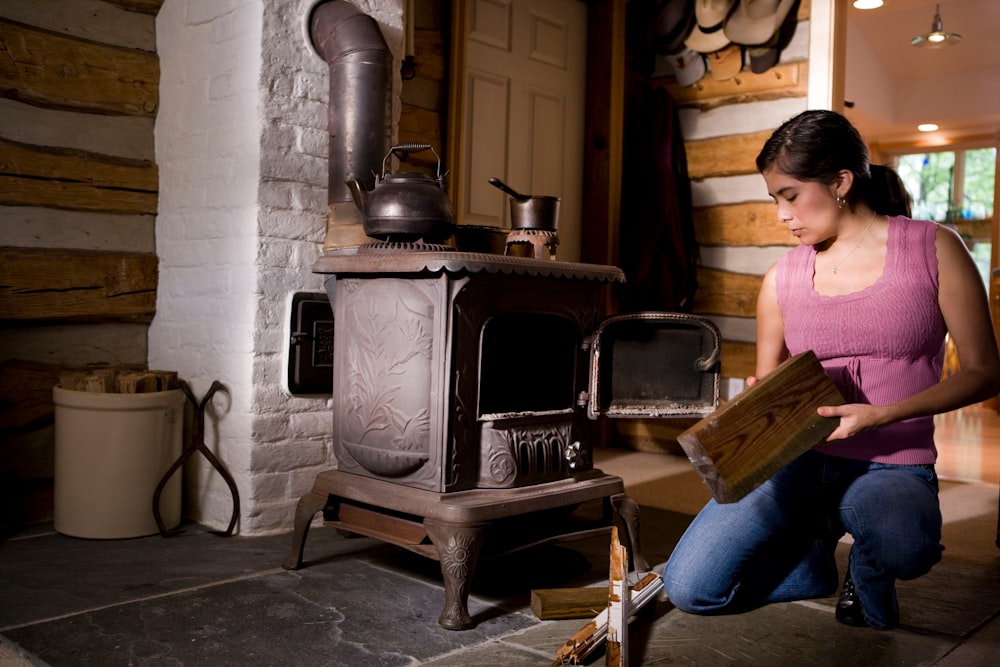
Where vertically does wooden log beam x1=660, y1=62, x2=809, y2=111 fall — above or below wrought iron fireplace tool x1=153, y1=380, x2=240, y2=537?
above

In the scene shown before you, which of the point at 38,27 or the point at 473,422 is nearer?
the point at 473,422

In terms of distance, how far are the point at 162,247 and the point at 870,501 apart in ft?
7.44

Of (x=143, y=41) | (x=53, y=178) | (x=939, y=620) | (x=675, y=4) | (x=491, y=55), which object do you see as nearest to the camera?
(x=939, y=620)

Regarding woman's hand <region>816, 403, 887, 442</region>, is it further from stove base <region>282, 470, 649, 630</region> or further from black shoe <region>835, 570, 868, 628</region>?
stove base <region>282, 470, 649, 630</region>

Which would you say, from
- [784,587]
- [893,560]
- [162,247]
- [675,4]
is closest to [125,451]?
[162,247]

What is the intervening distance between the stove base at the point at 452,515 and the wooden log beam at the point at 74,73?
145cm

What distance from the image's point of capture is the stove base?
200cm

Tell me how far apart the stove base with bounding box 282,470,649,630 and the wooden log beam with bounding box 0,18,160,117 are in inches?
57.0

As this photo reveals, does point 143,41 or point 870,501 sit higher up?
point 143,41

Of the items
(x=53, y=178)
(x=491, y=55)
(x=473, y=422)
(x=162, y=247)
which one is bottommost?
(x=473, y=422)

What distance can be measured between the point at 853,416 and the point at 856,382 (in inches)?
8.0

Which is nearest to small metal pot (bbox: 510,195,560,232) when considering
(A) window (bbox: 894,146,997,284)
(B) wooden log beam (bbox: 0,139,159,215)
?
(B) wooden log beam (bbox: 0,139,159,215)

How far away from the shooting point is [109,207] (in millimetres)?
2900

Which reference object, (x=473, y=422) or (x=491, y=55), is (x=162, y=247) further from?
(x=491, y=55)
